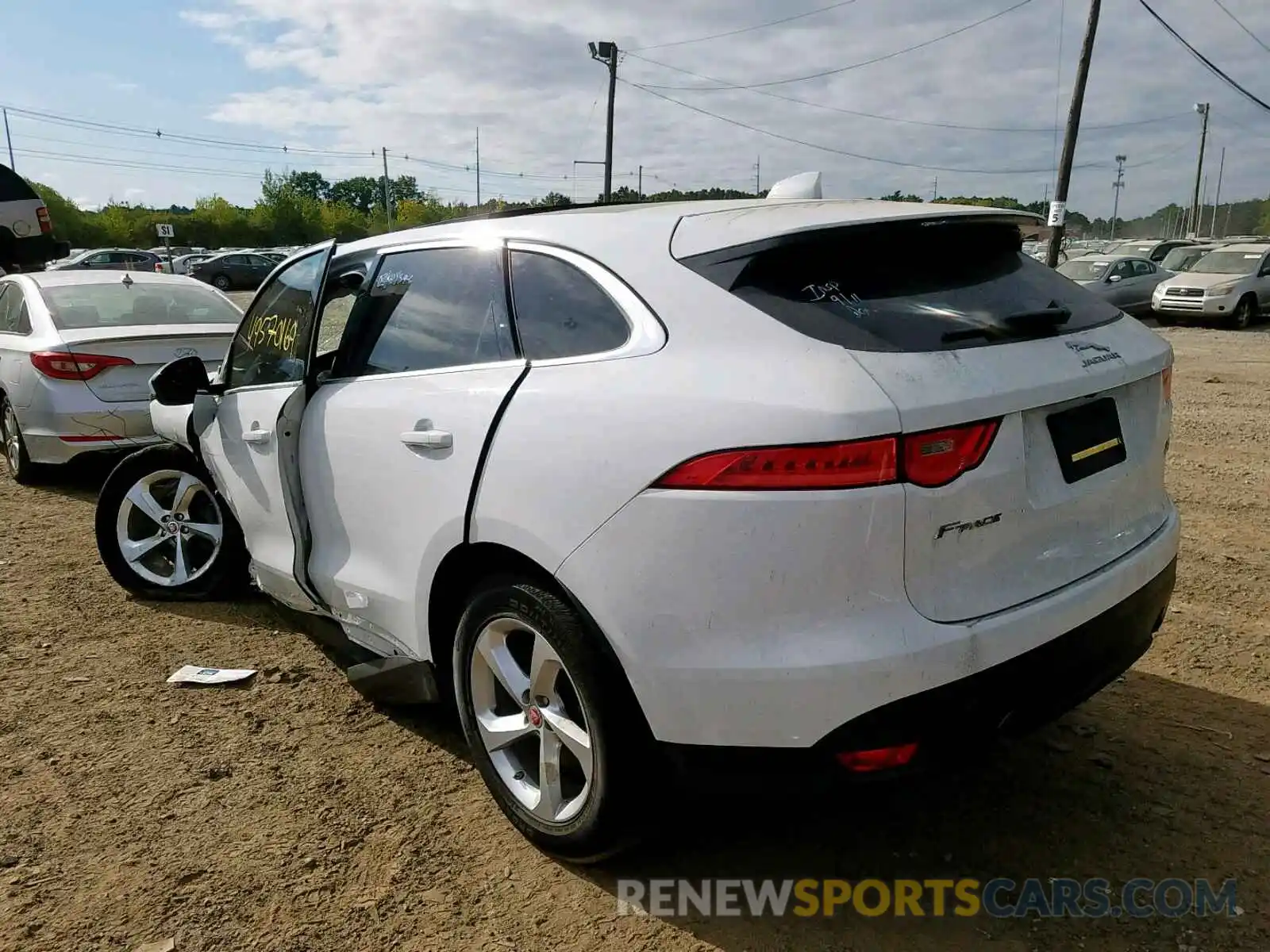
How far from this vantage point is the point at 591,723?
2.25m

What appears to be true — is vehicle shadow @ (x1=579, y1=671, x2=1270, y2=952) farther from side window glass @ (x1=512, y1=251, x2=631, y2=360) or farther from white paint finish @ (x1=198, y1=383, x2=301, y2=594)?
white paint finish @ (x1=198, y1=383, x2=301, y2=594)

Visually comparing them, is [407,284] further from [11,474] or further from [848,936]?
[11,474]

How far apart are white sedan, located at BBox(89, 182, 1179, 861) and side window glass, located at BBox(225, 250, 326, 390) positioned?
1.80 feet

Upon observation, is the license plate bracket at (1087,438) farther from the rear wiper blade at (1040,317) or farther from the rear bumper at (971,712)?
the rear bumper at (971,712)

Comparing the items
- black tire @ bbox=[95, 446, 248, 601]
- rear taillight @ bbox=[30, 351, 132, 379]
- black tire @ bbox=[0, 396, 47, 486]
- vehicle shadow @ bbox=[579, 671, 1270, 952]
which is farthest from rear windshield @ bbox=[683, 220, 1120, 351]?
black tire @ bbox=[0, 396, 47, 486]

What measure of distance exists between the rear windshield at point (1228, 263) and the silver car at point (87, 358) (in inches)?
786

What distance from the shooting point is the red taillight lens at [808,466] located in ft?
6.22

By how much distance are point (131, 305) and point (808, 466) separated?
6.34m

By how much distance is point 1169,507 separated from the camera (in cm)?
277

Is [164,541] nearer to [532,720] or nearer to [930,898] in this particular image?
[532,720]

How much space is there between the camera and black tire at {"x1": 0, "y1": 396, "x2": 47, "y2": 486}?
656 cm

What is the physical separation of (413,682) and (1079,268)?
21902mm

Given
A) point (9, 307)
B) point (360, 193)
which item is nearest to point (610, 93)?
point (9, 307)

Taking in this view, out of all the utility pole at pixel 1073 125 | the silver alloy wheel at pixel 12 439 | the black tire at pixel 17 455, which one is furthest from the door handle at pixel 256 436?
the utility pole at pixel 1073 125
